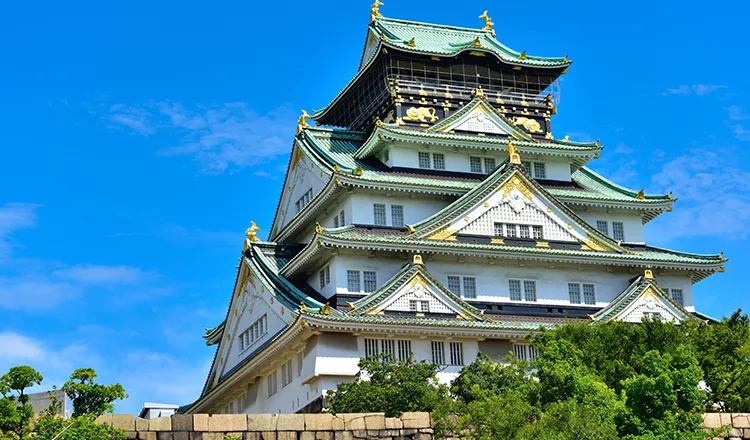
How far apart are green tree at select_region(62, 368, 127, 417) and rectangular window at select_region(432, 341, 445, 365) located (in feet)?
65.1

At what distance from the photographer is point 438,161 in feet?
175

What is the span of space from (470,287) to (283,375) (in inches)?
332

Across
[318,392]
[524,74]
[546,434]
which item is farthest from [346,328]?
[524,74]

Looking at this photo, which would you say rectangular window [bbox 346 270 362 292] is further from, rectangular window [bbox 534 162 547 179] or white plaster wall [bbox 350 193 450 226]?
rectangular window [bbox 534 162 547 179]

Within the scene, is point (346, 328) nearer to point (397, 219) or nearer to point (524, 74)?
point (397, 219)

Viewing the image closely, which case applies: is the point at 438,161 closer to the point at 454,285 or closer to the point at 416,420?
the point at 454,285

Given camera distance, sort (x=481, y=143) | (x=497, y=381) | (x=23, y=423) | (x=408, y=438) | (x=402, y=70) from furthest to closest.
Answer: (x=402, y=70)
(x=481, y=143)
(x=497, y=381)
(x=408, y=438)
(x=23, y=423)

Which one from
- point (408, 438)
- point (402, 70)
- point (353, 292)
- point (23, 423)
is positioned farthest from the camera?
point (402, 70)

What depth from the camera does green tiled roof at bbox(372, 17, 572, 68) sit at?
5694 cm

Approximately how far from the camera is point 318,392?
44688mm

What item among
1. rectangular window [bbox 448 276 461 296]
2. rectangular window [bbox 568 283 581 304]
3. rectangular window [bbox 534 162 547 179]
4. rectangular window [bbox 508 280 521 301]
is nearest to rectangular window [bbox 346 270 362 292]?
rectangular window [bbox 448 276 461 296]

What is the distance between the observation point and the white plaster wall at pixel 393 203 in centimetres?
5003

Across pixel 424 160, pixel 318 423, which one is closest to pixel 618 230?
pixel 424 160

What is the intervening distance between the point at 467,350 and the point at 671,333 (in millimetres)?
9742
